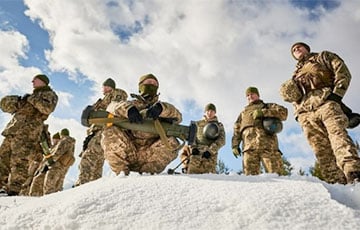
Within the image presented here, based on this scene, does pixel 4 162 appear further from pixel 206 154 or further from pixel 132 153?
pixel 206 154

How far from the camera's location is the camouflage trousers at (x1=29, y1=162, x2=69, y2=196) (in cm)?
589

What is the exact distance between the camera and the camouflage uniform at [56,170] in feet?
19.5

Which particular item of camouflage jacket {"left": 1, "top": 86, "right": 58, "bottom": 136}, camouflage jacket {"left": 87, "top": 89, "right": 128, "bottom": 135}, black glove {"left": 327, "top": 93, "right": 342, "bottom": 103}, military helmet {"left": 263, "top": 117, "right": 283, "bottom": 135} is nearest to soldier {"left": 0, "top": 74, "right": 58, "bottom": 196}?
Answer: camouflage jacket {"left": 1, "top": 86, "right": 58, "bottom": 136}

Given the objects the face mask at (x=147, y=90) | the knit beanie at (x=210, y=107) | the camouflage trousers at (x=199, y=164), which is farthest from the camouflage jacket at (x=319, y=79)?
the knit beanie at (x=210, y=107)

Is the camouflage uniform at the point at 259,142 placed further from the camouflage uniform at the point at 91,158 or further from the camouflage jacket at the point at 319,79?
the camouflage uniform at the point at 91,158

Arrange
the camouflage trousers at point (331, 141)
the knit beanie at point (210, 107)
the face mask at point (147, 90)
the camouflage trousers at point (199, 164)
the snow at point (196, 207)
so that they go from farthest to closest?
the knit beanie at point (210, 107) → the camouflage trousers at point (199, 164) → the face mask at point (147, 90) → the camouflage trousers at point (331, 141) → the snow at point (196, 207)

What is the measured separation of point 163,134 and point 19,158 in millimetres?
3021

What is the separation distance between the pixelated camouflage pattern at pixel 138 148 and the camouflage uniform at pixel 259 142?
2.23m

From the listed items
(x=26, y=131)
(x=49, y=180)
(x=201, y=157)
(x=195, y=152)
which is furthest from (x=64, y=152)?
(x=201, y=157)

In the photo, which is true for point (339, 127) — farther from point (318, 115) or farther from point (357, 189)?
point (357, 189)

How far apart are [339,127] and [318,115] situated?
38 centimetres

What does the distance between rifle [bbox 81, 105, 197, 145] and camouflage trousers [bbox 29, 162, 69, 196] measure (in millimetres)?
2570

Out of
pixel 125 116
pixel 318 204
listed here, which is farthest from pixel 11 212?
pixel 318 204

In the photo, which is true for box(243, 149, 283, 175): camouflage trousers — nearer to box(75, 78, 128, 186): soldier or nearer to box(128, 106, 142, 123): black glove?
box(75, 78, 128, 186): soldier
